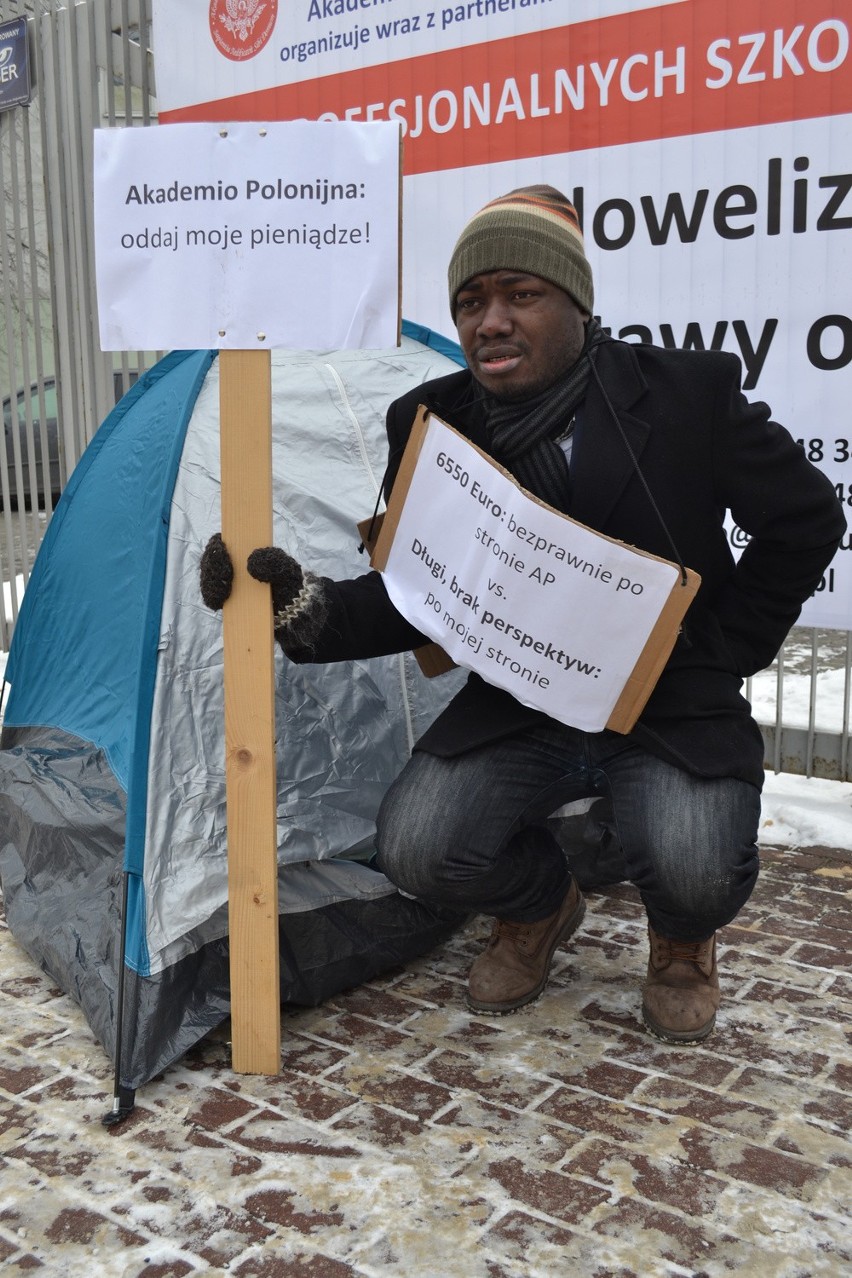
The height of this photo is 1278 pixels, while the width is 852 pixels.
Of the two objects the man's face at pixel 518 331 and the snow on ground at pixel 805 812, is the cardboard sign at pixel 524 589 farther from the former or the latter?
the snow on ground at pixel 805 812

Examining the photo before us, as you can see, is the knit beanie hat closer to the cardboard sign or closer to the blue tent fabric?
the cardboard sign

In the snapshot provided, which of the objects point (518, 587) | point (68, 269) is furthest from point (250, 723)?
point (68, 269)

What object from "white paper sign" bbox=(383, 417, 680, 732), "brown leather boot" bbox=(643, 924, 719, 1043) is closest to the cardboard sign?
"white paper sign" bbox=(383, 417, 680, 732)

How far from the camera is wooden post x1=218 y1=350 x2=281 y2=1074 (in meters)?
2.40

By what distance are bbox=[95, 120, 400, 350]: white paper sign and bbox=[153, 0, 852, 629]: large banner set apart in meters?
1.66

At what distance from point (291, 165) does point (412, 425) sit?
63 centimetres

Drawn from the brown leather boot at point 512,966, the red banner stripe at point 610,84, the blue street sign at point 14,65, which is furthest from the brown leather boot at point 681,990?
the blue street sign at point 14,65

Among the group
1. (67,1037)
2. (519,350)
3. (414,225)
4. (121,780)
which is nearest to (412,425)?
(519,350)

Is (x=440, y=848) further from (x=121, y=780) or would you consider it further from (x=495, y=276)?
(x=495, y=276)

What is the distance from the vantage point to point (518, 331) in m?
2.55

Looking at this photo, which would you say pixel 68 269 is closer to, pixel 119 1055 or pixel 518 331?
pixel 518 331

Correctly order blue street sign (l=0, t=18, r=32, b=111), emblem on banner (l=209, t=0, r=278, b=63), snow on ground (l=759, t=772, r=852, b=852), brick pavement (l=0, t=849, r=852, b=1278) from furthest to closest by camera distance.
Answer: blue street sign (l=0, t=18, r=32, b=111) < emblem on banner (l=209, t=0, r=278, b=63) < snow on ground (l=759, t=772, r=852, b=852) < brick pavement (l=0, t=849, r=852, b=1278)

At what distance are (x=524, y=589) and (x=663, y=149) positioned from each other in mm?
2028

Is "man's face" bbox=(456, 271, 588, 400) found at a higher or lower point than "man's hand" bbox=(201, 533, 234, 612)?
higher
